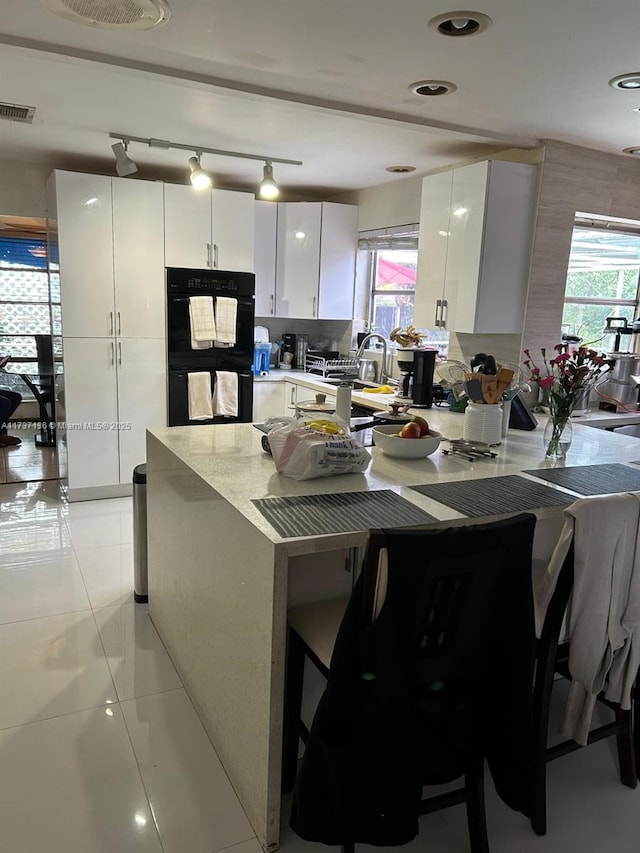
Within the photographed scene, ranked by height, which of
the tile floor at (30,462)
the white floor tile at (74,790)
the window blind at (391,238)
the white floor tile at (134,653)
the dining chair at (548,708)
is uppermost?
the window blind at (391,238)

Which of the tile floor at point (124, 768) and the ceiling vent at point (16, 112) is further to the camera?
the ceiling vent at point (16, 112)

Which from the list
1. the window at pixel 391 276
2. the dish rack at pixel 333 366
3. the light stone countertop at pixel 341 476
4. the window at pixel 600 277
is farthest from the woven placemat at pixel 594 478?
the dish rack at pixel 333 366

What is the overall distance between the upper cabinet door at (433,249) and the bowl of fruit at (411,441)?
173 centimetres

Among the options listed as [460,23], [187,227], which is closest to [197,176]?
[187,227]

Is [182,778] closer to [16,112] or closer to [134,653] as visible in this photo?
[134,653]

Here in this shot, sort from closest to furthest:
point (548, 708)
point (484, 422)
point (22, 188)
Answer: point (548, 708), point (484, 422), point (22, 188)

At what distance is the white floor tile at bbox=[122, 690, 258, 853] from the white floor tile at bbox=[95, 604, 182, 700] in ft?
0.29

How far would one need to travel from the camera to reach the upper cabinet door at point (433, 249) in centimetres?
382

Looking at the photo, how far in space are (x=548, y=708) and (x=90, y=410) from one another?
3646mm

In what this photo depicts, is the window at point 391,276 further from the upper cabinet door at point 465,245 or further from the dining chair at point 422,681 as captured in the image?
the dining chair at point 422,681

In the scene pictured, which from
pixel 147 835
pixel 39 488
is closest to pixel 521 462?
pixel 147 835

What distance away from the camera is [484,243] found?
3.52m

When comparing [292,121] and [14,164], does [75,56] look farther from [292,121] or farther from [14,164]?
[14,164]

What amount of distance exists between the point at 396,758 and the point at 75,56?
2693 millimetres
